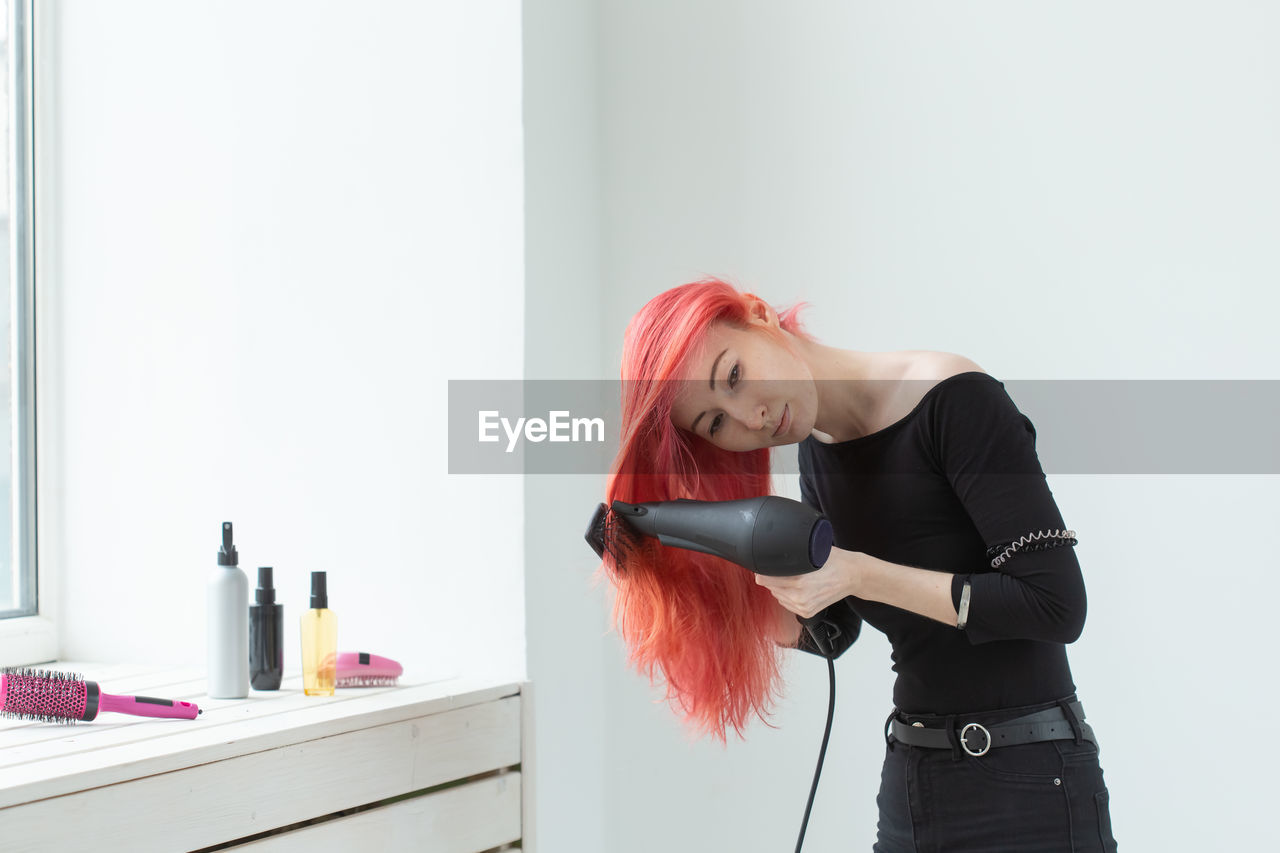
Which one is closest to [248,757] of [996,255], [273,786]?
[273,786]

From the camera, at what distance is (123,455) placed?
1.66m

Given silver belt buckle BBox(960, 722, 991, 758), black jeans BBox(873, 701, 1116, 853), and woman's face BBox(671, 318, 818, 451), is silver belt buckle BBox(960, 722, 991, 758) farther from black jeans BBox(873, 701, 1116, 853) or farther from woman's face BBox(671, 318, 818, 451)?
woman's face BBox(671, 318, 818, 451)

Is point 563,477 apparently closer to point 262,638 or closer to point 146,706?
point 262,638

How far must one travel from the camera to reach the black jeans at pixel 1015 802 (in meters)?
0.99

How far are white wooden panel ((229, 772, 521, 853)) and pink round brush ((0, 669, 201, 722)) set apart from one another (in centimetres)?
18

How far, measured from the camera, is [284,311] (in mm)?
1546

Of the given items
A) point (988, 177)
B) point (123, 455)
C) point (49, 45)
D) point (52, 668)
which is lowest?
point (52, 668)

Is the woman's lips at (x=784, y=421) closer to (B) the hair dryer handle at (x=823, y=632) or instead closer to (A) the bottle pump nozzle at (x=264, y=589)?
(B) the hair dryer handle at (x=823, y=632)

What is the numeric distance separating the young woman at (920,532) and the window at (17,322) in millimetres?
1055

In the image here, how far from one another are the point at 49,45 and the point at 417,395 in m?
0.88

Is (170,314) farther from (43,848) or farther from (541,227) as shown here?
(43,848)

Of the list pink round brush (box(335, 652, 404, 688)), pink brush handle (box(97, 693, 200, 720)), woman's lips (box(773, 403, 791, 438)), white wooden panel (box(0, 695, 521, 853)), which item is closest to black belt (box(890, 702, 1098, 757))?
woman's lips (box(773, 403, 791, 438))

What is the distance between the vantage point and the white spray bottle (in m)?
1.23

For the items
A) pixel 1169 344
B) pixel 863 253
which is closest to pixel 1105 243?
pixel 1169 344
